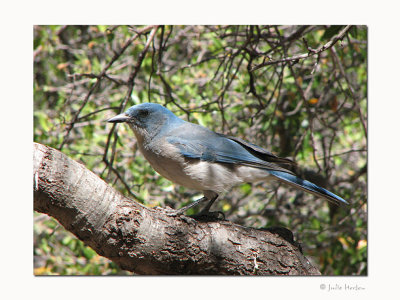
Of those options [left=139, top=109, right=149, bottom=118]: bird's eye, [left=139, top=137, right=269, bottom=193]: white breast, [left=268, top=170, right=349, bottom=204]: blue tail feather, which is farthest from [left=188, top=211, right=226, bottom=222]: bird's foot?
[left=139, top=109, right=149, bottom=118]: bird's eye

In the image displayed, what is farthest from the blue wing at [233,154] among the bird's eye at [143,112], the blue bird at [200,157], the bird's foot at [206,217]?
the bird's foot at [206,217]

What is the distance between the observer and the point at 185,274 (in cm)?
275

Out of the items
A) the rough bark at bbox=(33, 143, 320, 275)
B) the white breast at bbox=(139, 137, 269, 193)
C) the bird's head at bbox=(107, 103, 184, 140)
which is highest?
the bird's head at bbox=(107, 103, 184, 140)

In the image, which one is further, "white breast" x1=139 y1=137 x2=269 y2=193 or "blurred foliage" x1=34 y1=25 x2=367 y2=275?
"blurred foliage" x1=34 y1=25 x2=367 y2=275

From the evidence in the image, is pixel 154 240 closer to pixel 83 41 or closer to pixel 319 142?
pixel 319 142

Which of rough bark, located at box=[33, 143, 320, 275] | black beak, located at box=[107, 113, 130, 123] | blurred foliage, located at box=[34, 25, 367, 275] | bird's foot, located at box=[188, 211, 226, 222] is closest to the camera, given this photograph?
rough bark, located at box=[33, 143, 320, 275]

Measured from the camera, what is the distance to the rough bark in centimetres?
233

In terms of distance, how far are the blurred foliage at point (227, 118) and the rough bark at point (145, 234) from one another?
4.87 feet

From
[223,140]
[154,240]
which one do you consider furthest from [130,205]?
[223,140]

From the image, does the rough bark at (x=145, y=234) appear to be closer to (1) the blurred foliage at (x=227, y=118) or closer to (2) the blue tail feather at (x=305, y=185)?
(2) the blue tail feather at (x=305, y=185)

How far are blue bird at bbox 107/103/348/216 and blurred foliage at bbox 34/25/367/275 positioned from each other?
83 cm

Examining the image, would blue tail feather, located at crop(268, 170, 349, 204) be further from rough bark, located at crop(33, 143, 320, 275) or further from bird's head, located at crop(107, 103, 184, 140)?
bird's head, located at crop(107, 103, 184, 140)

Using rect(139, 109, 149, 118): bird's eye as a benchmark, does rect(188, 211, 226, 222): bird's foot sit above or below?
below

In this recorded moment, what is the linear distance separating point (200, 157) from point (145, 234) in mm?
786
